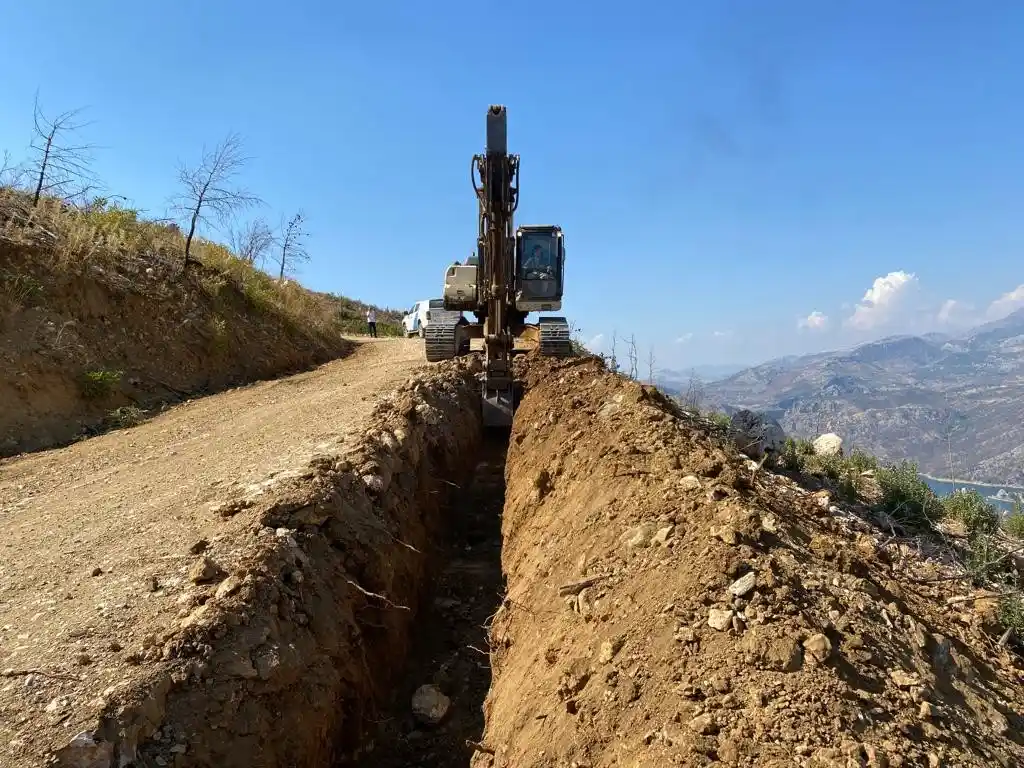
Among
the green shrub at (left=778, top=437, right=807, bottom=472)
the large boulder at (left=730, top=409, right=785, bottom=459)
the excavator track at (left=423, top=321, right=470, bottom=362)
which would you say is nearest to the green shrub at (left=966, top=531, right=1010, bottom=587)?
the green shrub at (left=778, top=437, right=807, bottom=472)

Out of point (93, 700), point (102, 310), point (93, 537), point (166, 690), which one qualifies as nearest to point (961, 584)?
point (166, 690)

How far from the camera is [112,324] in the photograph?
1155cm

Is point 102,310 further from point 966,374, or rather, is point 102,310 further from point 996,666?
point 966,374

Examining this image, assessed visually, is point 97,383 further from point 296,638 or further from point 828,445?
point 828,445

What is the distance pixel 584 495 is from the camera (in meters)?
5.12

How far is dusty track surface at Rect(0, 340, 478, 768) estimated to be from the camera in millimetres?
3230

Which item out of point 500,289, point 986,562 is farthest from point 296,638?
point 500,289

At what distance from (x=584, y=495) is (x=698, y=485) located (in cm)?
114

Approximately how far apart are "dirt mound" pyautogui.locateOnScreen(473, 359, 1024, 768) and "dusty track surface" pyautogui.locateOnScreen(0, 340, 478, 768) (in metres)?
1.17

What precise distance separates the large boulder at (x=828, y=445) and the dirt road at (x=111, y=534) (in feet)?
27.3

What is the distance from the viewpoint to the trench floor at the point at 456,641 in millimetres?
4520

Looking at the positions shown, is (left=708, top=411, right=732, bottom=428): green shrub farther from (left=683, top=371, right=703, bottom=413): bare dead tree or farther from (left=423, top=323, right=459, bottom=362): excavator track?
(left=423, top=323, right=459, bottom=362): excavator track

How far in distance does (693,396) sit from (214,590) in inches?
345

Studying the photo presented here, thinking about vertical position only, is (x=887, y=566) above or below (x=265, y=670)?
above
